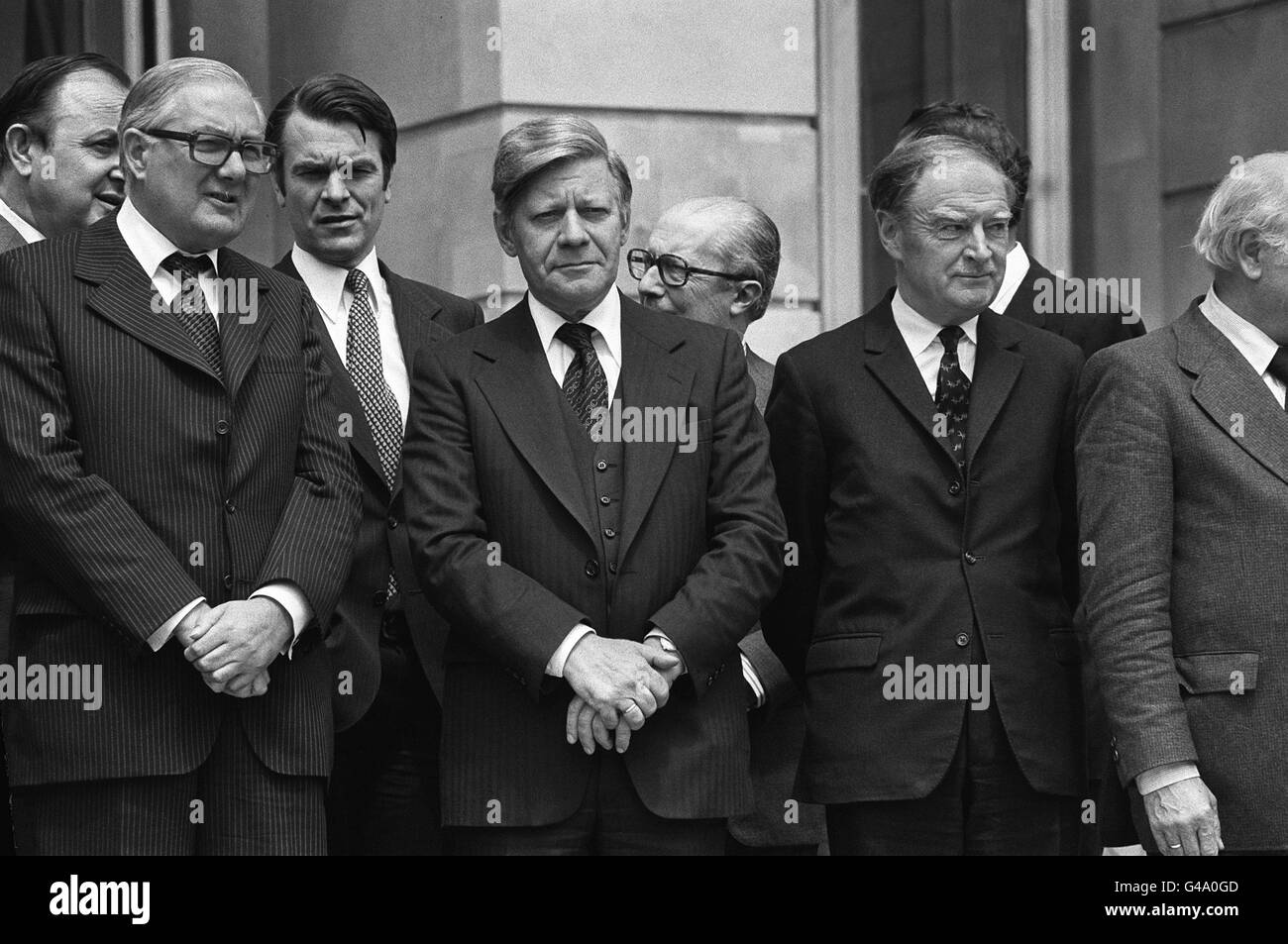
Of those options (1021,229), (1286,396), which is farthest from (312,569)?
(1021,229)

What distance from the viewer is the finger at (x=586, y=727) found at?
14.2 ft

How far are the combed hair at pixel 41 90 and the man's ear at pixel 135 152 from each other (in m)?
0.87

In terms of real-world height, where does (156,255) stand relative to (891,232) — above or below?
below

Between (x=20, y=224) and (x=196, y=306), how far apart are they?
3.66ft

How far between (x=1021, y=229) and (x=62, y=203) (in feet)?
14.9

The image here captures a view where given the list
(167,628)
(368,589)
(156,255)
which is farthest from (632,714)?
(156,255)

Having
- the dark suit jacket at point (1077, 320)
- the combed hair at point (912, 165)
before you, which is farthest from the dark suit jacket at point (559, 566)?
the dark suit jacket at point (1077, 320)

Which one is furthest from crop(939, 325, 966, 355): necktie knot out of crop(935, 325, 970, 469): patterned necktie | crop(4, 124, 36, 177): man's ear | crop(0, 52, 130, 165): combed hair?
crop(4, 124, 36, 177): man's ear

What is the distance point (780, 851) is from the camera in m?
5.25

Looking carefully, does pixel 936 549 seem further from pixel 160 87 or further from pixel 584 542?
pixel 160 87

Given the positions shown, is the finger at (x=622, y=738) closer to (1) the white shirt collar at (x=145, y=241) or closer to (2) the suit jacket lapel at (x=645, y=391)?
(2) the suit jacket lapel at (x=645, y=391)

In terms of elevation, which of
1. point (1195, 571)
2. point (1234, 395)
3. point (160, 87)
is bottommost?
point (1195, 571)

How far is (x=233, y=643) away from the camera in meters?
4.18
